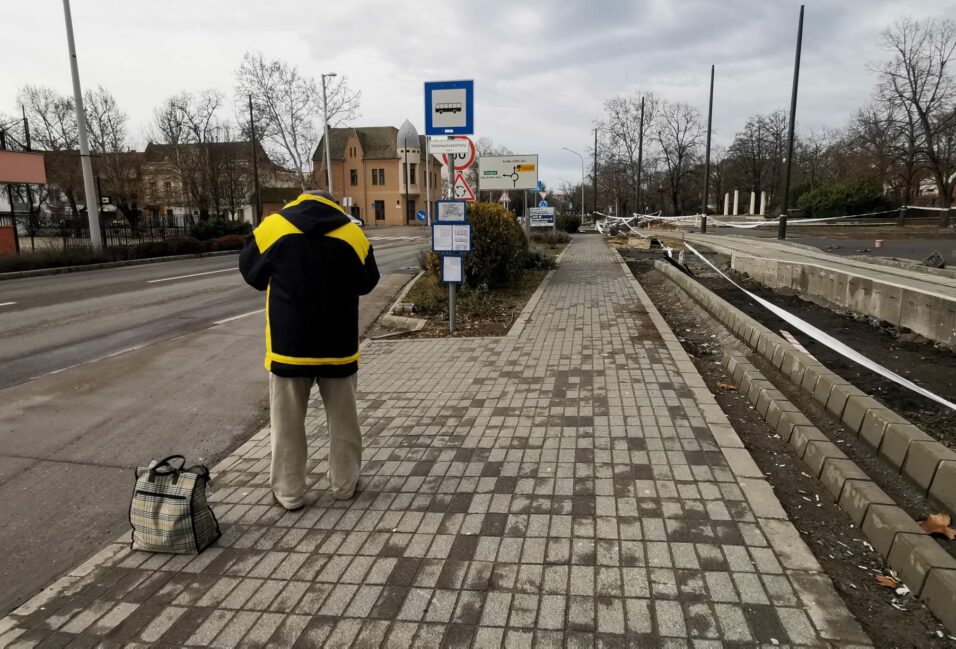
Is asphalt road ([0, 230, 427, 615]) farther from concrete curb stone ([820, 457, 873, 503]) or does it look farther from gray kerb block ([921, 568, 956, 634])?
concrete curb stone ([820, 457, 873, 503])

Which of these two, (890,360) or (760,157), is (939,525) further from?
→ (760,157)

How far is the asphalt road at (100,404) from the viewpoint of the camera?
12.3 ft

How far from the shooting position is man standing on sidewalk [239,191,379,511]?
3.43m

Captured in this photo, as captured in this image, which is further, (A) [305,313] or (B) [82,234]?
(B) [82,234]

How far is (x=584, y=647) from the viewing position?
7.97 feet

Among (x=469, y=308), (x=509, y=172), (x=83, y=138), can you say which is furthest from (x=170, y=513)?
Answer: (x=83, y=138)

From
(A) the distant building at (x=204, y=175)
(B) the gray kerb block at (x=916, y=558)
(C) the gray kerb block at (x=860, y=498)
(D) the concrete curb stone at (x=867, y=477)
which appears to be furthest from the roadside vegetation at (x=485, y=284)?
(A) the distant building at (x=204, y=175)

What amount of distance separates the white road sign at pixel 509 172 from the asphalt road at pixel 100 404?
37.7 feet

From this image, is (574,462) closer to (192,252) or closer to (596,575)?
(596,575)

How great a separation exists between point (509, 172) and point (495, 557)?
20.9 meters

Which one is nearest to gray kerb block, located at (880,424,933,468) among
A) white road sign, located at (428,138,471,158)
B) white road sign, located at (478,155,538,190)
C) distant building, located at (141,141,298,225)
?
white road sign, located at (428,138,471,158)

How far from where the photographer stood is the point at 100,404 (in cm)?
612

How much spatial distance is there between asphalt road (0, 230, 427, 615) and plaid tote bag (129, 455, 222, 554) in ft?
1.65

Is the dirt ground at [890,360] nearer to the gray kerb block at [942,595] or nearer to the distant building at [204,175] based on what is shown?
the gray kerb block at [942,595]
